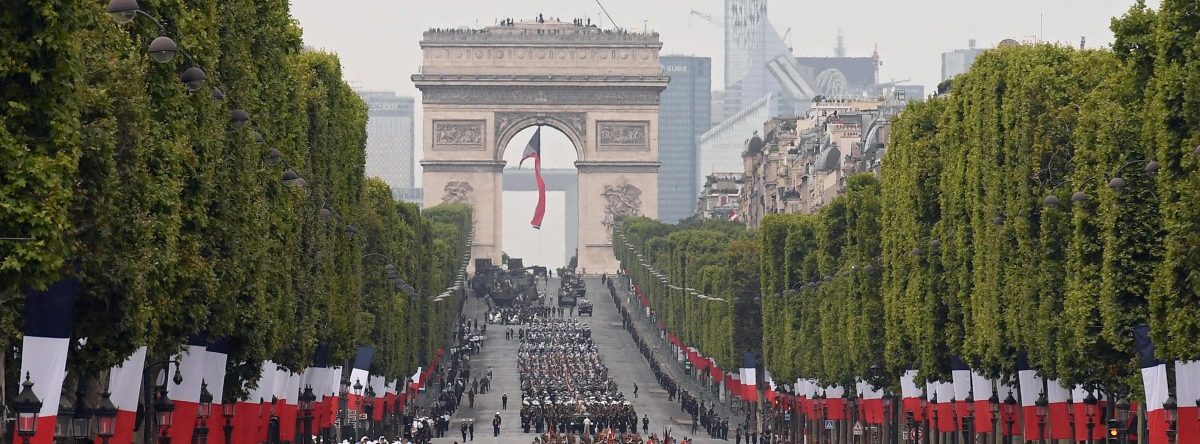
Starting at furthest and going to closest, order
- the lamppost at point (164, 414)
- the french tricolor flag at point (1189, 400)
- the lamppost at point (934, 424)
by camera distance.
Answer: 1. the lamppost at point (934, 424)
2. the french tricolor flag at point (1189, 400)
3. the lamppost at point (164, 414)

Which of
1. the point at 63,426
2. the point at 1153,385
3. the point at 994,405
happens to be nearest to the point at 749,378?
the point at 994,405

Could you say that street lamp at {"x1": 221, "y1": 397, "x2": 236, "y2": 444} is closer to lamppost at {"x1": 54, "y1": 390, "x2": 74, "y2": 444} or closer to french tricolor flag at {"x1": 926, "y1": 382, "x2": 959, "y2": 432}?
lamppost at {"x1": 54, "y1": 390, "x2": 74, "y2": 444}

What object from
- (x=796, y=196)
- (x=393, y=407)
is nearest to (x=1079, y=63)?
(x=393, y=407)

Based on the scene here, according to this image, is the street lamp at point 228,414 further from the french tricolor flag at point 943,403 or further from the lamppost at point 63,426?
the french tricolor flag at point 943,403

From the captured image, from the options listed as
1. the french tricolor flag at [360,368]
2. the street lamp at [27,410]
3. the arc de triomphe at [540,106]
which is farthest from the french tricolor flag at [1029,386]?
the arc de triomphe at [540,106]

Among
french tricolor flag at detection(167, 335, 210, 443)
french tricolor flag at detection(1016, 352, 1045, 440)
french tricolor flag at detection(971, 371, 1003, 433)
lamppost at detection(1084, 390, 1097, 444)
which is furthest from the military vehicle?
french tricolor flag at detection(167, 335, 210, 443)

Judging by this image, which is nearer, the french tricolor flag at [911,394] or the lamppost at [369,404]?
the french tricolor flag at [911,394]

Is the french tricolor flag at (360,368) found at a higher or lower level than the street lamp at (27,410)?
higher
